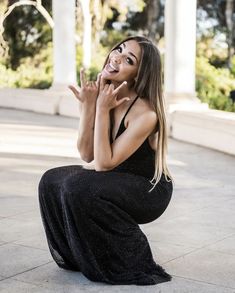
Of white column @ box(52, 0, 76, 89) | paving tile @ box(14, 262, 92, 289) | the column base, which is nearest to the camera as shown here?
paving tile @ box(14, 262, 92, 289)

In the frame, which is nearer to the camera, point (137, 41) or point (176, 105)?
point (137, 41)

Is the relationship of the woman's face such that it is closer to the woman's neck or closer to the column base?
the woman's neck

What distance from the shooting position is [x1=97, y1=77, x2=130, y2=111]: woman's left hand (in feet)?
13.0

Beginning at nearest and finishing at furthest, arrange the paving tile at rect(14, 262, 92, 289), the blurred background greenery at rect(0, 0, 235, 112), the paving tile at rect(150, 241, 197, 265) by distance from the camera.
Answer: the paving tile at rect(14, 262, 92, 289), the paving tile at rect(150, 241, 197, 265), the blurred background greenery at rect(0, 0, 235, 112)

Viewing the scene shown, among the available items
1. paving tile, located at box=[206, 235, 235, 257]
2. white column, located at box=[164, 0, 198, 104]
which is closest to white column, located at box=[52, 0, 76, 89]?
white column, located at box=[164, 0, 198, 104]

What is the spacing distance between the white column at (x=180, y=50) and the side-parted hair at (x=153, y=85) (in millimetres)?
8729

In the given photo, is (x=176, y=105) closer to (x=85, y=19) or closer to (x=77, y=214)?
(x=77, y=214)

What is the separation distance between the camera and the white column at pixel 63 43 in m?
17.8

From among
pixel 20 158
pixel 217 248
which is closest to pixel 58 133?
pixel 20 158

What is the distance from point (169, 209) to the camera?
21.0 feet

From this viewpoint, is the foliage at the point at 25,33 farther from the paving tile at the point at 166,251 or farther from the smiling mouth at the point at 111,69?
the smiling mouth at the point at 111,69

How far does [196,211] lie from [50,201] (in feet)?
7.87

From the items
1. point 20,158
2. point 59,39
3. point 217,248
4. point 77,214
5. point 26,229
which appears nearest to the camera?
point 77,214

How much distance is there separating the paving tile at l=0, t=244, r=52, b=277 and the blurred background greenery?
19.2m
